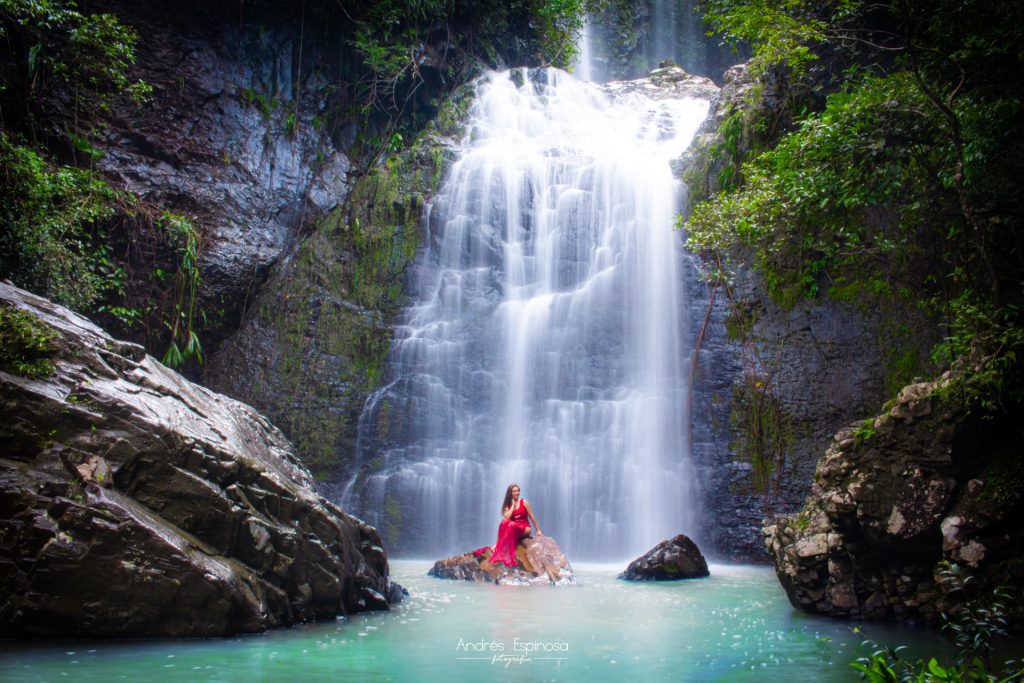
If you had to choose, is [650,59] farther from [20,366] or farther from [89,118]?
[20,366]

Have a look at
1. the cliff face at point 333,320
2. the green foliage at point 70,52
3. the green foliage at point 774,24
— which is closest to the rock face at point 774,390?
the green foliage at point 774,24

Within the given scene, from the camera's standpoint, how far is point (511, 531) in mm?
9906

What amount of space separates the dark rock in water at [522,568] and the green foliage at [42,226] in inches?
293

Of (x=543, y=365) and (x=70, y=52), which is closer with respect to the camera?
(x=70, y=52)

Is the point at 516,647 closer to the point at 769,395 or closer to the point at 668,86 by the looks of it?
the point at 769,395

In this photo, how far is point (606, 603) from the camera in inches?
314

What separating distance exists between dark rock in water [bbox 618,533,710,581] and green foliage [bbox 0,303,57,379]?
7561 millimetres

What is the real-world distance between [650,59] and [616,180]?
16.8m

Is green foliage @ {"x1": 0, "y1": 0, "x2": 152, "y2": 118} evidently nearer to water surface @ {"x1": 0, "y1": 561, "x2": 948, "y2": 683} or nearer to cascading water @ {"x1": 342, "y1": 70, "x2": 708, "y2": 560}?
cascading water @ {"x1": 342, "y1": 70, "x2": 708, "y2": 560}

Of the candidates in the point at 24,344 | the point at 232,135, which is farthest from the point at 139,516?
the point at 232,135

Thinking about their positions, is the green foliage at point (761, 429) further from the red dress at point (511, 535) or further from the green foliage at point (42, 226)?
the green foliage at point (42, 226)

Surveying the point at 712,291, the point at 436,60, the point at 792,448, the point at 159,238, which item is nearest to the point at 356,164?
the point at 436,60

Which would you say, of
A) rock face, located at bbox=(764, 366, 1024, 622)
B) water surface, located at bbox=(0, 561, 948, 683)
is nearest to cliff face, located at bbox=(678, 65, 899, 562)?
water surface, located at bbox=(0, 561, 948, 683)

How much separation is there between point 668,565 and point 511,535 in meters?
2.26
